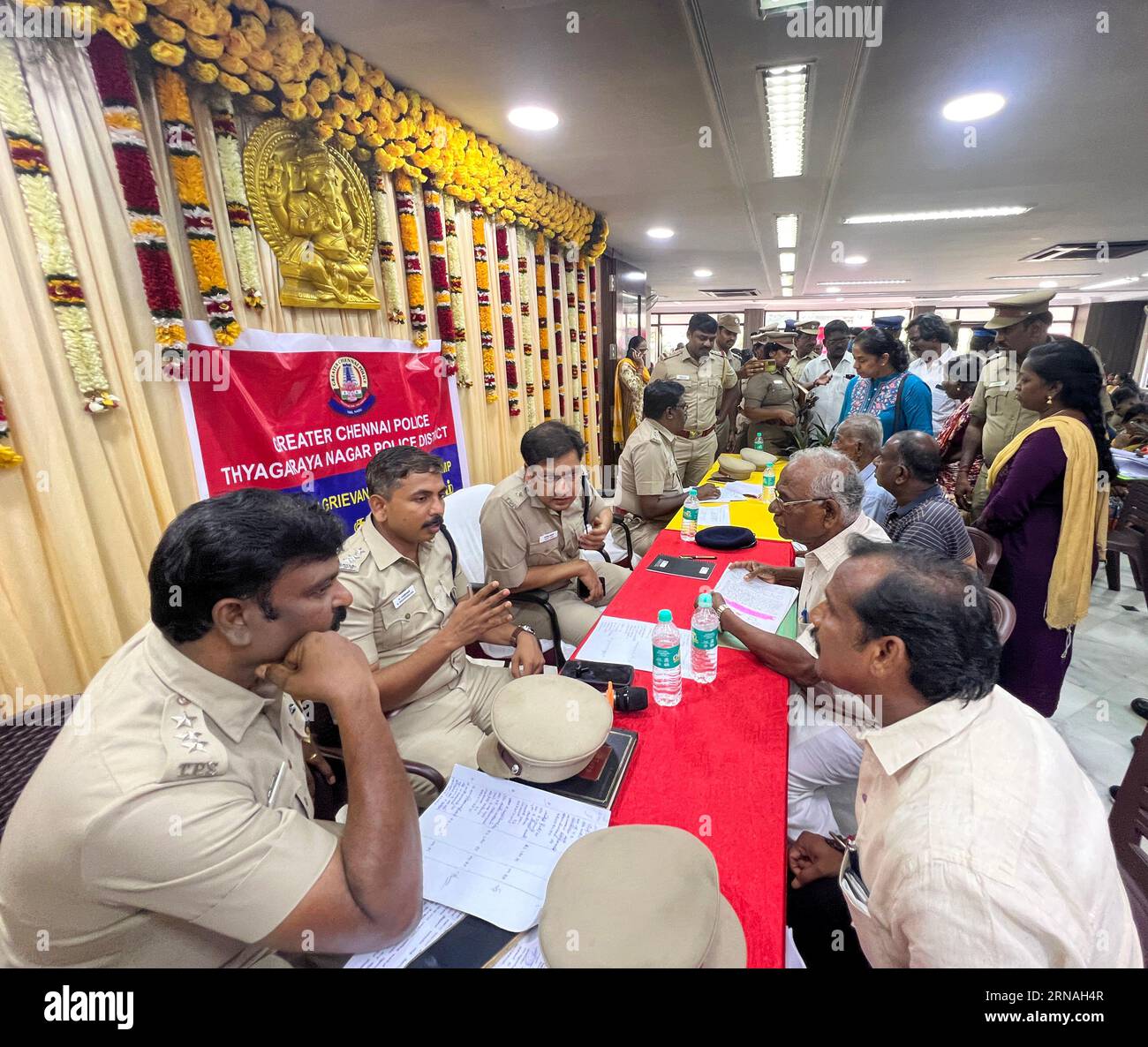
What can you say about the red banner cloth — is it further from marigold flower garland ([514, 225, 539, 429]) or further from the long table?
marigold flower garland ([514, 225, 539, 429])

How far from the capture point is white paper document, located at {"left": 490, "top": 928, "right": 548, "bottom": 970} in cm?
81

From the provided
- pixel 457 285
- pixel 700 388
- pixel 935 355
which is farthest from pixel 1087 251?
pixel 457 285

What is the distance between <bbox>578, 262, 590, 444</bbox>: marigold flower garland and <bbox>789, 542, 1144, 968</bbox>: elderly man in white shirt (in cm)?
513

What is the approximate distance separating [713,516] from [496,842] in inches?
94.3

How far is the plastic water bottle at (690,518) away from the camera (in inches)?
110

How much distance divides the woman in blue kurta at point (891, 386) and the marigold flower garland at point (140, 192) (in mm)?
3603

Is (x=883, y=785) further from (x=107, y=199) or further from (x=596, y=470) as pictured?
(x=596, y=470)

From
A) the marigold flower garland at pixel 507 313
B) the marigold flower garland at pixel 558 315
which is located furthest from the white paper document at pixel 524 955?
the marigold flower garland at pixel 558 315

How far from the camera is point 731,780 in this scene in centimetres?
116

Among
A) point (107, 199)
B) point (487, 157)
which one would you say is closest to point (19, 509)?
point (107, 199)

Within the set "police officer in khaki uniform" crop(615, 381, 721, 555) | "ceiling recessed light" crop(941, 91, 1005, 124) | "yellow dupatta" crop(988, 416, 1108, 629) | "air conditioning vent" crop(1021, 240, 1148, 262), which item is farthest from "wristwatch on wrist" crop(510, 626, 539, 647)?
"air conditioning vent" crop(1021, 240, 1148, 262)

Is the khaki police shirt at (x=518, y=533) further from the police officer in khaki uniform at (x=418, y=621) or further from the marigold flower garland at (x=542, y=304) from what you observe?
the marigold flower garland at (x=542, y=304)
